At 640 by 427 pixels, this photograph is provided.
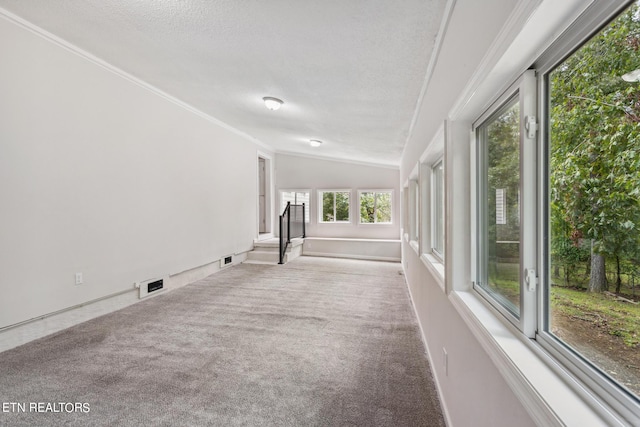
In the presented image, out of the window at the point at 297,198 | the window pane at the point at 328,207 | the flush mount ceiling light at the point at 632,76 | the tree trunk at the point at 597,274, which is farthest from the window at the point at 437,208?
the window at the point at 297,198

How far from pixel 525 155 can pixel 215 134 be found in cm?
567

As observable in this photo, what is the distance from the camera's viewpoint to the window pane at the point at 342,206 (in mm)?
8711

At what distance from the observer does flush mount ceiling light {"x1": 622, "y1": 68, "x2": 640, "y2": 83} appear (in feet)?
1.97

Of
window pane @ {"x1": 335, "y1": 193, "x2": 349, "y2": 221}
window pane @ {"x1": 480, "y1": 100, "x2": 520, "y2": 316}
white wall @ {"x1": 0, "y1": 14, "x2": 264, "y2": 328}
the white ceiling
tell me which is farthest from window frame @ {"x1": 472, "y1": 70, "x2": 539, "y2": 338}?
window pane @ {"x1": 335, "y1": 193, "x2": 349, "y2": 221}

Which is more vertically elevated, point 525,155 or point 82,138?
point 82,138

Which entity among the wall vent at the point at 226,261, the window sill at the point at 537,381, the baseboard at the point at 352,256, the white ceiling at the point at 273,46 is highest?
the white ceiling at the point at 273,46

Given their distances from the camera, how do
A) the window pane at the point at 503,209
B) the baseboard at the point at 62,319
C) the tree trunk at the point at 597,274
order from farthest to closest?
the baseboard at the point at 62,319 → the window pane at the point at 503,209 → the tree trunk at the point at 597,274

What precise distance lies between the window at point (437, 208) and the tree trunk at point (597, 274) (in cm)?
219

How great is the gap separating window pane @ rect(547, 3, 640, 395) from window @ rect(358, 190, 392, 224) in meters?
7.57

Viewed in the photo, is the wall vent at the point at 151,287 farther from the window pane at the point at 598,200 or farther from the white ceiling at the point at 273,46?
the window pane at the point at 598,200

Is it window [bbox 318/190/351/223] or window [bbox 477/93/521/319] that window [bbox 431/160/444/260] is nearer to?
window [bbox 477/93/521/319]

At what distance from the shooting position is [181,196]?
16.0 feet

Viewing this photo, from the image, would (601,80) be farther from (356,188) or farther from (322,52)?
(356,188)

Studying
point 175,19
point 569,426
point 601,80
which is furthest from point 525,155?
point 175,19
